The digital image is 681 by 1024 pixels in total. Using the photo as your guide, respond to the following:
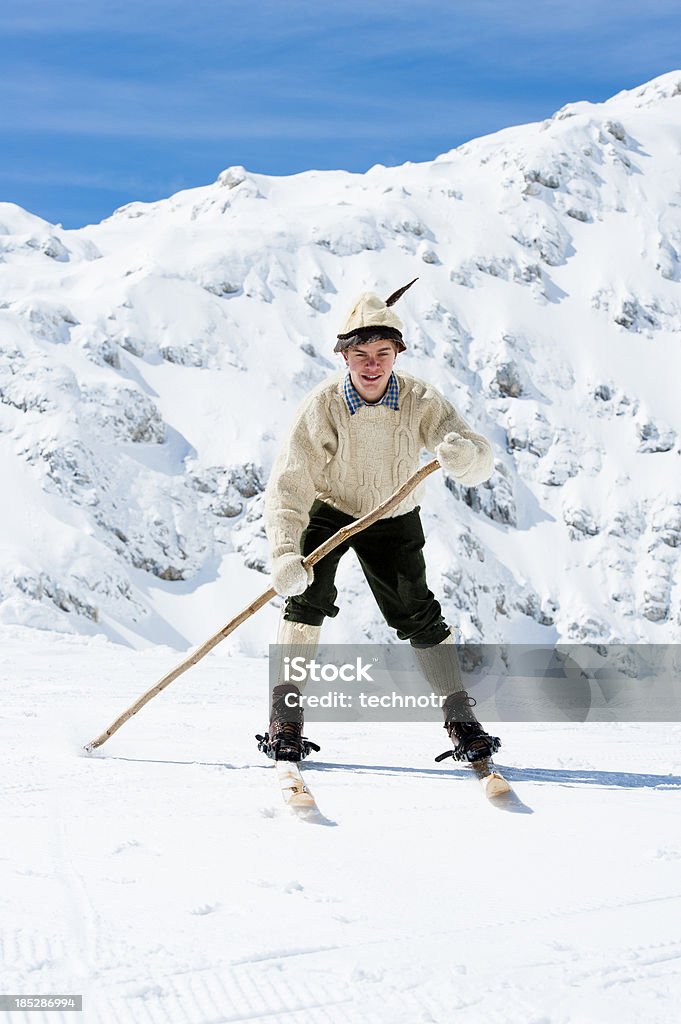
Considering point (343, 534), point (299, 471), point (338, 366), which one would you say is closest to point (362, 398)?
point (299, 471)

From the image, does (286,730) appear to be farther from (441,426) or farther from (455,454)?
(441,426)

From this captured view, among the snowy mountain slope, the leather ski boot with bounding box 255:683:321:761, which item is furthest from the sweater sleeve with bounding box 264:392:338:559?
the snowy mountain slope

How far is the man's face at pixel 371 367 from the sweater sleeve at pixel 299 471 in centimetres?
17

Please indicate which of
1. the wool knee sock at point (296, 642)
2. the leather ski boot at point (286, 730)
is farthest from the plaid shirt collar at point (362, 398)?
the leather ski boot at point (286, 730)

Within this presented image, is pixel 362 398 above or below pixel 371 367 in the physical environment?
below

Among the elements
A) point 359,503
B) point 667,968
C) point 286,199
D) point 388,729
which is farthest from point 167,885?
point 286,199

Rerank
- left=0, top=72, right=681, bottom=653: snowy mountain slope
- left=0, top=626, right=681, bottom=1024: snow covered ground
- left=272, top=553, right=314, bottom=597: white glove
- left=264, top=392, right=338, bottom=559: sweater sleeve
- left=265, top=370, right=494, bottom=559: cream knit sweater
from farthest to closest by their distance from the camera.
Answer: left=0, top=72, right=681, bottom=653: snowy mountain slope
left=265, top=370, right=494, bottom=559: cream knit sweater
left=264, top=392, right=338, bottom=559: sweater sleeve
left=272, top=553, right=314, bottom=597: white glove
left=0, top=626, right=681, bottom=1024: snow covered ground

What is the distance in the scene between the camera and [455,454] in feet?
12.1

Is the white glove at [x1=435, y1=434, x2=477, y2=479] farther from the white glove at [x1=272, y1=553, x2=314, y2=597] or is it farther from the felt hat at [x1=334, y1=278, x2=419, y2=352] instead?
the white glove at [x1=272, y1=553, x2=314, y2=597]

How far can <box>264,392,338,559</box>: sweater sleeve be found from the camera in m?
3.68

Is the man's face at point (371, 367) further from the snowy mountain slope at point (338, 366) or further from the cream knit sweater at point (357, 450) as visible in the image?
the snowy mountain slope at point (338, 366)

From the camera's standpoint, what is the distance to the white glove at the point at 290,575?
11.4ft

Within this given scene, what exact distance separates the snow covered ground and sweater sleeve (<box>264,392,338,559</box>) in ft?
3.39

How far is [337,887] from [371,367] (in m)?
2.26
